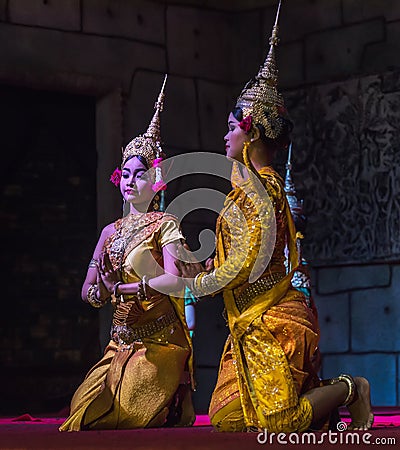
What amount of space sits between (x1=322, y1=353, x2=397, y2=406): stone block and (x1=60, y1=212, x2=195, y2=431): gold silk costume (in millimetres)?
2674

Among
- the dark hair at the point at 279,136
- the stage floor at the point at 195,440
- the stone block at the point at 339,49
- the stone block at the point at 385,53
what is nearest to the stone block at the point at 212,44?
the stone block at the point at 339,49

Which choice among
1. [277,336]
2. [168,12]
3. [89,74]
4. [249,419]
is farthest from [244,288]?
[168,12]

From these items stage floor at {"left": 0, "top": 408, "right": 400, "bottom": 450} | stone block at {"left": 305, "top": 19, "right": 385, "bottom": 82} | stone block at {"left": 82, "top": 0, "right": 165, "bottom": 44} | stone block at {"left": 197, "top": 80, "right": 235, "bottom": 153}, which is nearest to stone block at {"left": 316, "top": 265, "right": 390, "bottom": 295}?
stone block at {"left": 197, "top": 80, "right": 235, "bottom": 153}

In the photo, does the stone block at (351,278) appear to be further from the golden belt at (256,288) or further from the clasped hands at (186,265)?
the golden belt at (256,288)

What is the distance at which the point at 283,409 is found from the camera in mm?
3625

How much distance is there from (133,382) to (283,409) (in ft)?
2.55

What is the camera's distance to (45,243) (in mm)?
6938

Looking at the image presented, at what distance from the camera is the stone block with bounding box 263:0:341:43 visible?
733cm

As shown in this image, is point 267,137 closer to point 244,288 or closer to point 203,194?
point 244,288

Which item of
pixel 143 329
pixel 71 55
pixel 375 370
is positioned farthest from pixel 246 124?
pixel 375 370

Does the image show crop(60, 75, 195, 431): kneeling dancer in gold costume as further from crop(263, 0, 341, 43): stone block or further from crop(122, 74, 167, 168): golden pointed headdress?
crop(263, 0, 341, 43): stone block

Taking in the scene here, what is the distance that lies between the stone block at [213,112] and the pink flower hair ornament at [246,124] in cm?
352

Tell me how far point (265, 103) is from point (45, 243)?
3235 mm

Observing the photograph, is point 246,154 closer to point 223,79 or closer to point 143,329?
point 143,329
